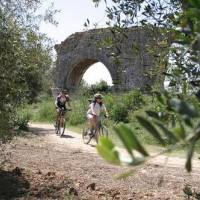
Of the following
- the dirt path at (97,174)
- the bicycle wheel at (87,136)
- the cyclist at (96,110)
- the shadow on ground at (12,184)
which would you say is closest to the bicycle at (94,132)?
the bicycle wheel at (87,136)

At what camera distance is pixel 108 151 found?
3.70 feet

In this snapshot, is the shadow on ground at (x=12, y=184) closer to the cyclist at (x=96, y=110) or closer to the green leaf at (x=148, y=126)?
the green leaf at (x=148, y=126)

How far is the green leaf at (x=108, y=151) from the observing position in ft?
3.67

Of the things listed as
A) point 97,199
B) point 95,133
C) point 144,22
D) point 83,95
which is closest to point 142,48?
point 144,22

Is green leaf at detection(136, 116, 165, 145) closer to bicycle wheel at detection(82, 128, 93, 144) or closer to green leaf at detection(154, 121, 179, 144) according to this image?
green leaf at detection(154, 121, 179, 144)

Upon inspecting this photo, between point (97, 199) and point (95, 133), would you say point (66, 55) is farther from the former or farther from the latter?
point (97, 199)

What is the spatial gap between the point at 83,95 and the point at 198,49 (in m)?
25.1

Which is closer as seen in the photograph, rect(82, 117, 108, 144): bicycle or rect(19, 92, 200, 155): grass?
rect(82, 117, 108, 144): bicycle

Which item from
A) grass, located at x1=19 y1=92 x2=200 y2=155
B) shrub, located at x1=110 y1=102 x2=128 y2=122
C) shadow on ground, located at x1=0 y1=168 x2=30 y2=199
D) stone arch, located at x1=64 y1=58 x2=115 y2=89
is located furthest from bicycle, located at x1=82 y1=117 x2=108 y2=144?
stone arch, located at x1=64 y1=58 x2=115 y2=89

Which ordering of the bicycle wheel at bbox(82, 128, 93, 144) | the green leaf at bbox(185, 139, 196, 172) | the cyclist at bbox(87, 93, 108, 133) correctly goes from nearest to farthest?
the green leaf at bbox(185, 139, 196, 172), the cyclist at bbox(87, 93, 108, 133), the bicycle wheel at bbox(82, 128, 93, 144)

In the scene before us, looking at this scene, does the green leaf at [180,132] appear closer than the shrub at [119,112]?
Yes

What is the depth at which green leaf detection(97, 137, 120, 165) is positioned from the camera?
1117 mm

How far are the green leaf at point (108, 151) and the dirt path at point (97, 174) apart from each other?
455 centimetres

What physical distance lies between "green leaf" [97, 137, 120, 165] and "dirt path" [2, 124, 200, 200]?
179 inches
